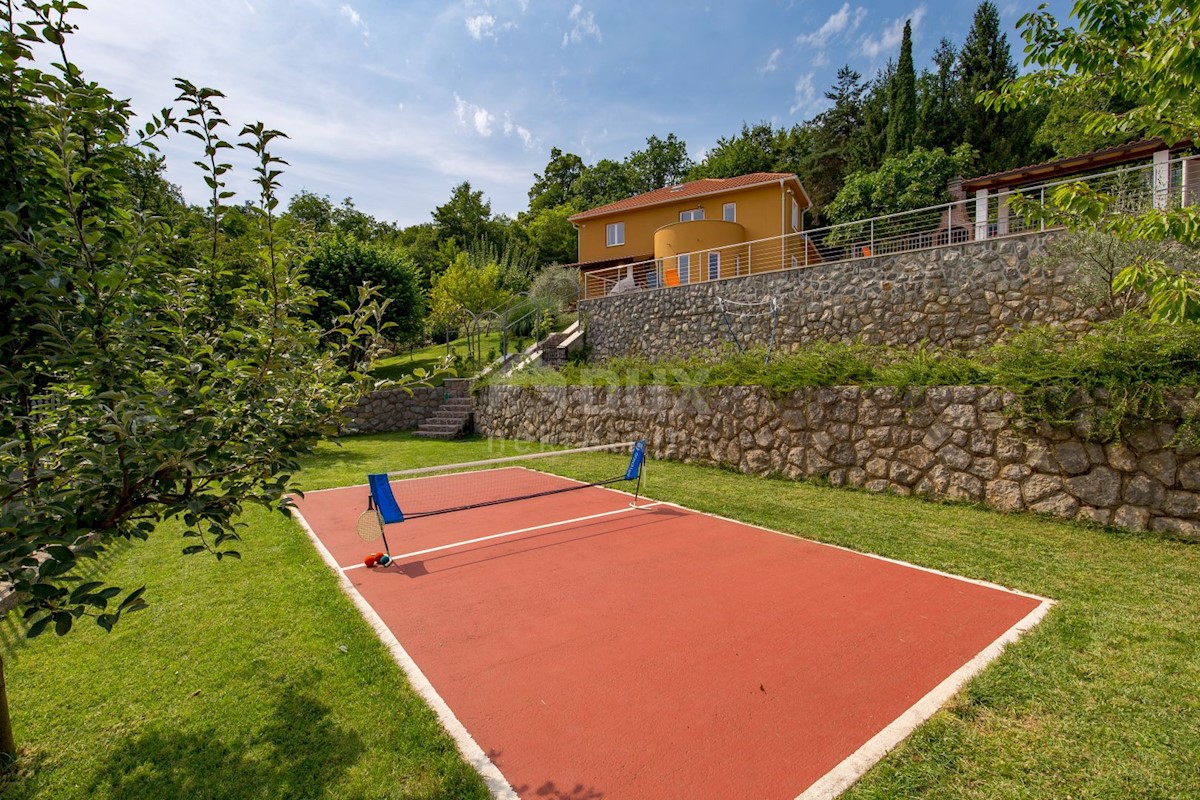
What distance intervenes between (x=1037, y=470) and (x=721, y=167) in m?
43.3

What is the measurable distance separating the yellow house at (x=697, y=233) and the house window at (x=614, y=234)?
0.18ft

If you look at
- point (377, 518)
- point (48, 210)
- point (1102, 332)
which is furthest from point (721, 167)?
point (48, 210)

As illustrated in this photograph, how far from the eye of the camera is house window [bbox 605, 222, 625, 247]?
30.7 metres

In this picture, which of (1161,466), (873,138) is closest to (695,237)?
(1161,466)

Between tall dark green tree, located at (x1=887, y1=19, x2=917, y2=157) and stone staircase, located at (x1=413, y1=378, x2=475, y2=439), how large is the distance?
1128 inches

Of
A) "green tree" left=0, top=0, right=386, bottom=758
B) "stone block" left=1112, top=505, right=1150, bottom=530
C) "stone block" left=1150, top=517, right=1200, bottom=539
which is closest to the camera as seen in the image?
"green tree" left=0, top=0, right=386, bottom=758

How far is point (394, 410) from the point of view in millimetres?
19438

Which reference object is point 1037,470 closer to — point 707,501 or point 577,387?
point 707,501

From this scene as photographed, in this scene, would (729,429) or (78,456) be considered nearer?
(78,456)

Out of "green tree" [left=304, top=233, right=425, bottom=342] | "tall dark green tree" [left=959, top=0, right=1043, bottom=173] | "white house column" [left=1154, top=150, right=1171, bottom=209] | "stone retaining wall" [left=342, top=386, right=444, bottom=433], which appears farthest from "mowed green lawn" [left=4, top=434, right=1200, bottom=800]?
"tall dark green tree" [left=959, top=0, right=1043, bottom=173]

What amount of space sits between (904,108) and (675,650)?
3824 cm

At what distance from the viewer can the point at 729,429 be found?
10.8 m

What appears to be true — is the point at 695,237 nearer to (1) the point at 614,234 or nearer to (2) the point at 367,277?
(1) the point at 614,234

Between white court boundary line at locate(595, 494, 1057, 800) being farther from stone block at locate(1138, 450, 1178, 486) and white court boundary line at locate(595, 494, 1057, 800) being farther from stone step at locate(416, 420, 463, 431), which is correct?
stone step at locate(416, 420, 463, 431)
